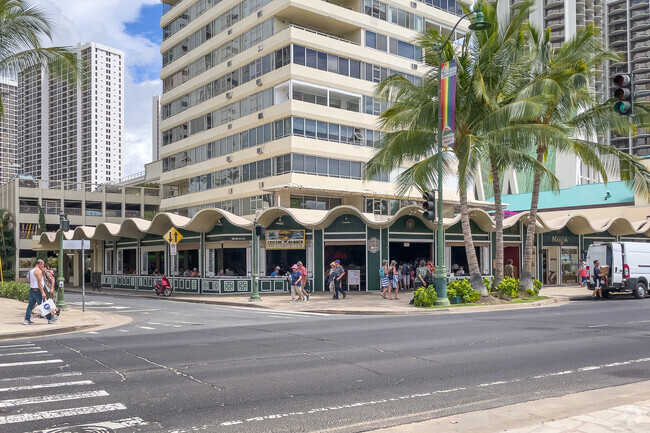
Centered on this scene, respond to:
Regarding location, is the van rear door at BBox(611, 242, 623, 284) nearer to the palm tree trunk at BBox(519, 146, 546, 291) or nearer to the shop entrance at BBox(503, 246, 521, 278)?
the palm tree trunk at BBox(519, 146, 546, 291)

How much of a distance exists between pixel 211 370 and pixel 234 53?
137 feet

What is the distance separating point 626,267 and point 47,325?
23987 mm

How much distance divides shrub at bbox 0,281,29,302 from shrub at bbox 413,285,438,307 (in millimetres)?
16001

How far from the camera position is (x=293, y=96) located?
42.5 m

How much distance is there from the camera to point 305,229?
32.9 metres

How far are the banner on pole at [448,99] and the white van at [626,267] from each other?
36.3ft

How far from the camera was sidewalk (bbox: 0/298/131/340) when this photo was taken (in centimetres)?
1556

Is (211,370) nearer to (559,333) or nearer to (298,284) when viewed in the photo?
(559,333)

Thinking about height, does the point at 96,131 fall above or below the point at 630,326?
above

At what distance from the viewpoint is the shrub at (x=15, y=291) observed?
26.0 m

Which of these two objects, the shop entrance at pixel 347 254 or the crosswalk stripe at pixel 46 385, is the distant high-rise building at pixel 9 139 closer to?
the shop entrance at pixel 347 254

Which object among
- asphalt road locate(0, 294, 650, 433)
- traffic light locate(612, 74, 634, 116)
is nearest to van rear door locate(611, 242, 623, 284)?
asphalt road locate(0, 294, 650, 433)

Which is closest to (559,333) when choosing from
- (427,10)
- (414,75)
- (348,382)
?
(348,382)

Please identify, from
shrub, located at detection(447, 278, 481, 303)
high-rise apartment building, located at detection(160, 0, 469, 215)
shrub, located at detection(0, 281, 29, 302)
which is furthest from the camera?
high-rise apartment building, located at detection(160, 0, 469, 215)
